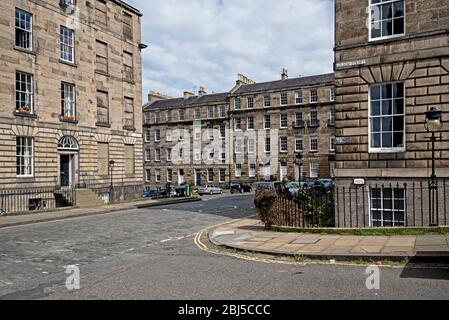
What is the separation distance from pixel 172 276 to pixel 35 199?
20.2m

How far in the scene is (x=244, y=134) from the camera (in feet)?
203

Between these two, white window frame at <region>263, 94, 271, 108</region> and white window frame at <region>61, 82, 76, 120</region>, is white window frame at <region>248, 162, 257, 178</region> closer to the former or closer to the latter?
white window frame at <region>263, 94, 271, 108</region>

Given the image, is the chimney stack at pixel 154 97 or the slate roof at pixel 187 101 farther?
the chimney stack at pixel 154 97

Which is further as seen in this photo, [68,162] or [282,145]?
[282,145]

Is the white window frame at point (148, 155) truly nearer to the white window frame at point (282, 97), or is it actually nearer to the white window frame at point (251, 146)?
the white window frame at point (251, 146)

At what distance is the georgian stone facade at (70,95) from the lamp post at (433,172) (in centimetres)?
2174

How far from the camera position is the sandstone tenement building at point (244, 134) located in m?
56.8

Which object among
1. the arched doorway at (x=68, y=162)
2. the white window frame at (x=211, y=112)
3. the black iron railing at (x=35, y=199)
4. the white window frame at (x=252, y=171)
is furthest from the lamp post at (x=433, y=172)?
the white window frame at (x=211, y=112)

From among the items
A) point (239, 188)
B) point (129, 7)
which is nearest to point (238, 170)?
point (239, 188)

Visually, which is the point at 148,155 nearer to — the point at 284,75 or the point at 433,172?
the point at 284,75

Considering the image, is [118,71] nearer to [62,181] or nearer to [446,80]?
[62,181]

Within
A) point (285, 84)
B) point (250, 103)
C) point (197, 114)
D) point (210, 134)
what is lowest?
point (210, 134)

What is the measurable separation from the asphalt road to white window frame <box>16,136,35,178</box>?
13402 millimetres

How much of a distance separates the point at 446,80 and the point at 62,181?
2416 cm
